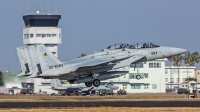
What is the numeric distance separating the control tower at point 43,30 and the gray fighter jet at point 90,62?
7317 cm

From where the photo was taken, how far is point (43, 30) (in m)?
141

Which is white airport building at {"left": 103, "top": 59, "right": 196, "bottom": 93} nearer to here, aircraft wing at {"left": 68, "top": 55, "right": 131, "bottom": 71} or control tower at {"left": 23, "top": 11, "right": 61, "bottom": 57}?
control tower at {"left": 23, "top": 11, "right": 61, "bottom": 57}

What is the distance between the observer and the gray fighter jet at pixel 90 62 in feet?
211

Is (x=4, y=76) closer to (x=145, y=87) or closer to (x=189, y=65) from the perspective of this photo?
(x=145, y=87)

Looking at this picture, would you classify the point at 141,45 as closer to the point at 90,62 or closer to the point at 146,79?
the point at 90,62

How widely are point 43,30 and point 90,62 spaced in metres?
77.3

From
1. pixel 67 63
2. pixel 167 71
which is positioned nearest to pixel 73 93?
pixel 67 63

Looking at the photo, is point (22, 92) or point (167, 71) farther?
point (167, 71)

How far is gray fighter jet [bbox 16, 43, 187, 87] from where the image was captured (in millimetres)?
64312

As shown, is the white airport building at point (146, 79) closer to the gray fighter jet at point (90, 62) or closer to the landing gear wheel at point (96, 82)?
the gray fighter jet at point (90, 62)

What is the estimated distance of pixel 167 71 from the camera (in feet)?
564

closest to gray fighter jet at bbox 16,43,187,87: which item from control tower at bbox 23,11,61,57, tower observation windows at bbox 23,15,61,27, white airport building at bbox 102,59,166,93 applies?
white airport building at bbox 102,59,166,93

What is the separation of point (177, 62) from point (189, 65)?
3664 millimetres

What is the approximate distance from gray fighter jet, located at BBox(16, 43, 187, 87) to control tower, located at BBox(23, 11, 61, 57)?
240 feet
